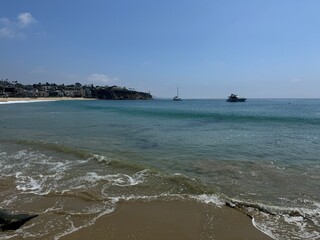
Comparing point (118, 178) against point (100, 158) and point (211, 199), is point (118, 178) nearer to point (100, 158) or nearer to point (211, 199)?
point (100, 158)

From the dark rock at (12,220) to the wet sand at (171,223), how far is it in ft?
4.67

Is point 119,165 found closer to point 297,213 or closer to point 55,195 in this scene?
point 55,195

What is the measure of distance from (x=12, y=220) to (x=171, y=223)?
385 cm

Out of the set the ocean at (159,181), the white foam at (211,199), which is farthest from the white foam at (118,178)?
the white foam at (211,199)

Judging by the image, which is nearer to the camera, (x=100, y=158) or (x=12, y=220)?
(x=12, y=220)

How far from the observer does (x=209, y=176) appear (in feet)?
37.7

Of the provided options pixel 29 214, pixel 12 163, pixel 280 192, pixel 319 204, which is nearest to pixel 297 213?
pixel 319 204

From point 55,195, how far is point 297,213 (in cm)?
715

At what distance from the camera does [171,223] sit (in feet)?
24.1

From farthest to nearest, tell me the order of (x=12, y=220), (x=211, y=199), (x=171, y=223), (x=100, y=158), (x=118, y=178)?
(x=100, y=158), (x=118, y=178), (x=211, y=199), (x=171, y=223), (x=12, y=220)

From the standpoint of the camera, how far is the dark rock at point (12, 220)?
6.98m

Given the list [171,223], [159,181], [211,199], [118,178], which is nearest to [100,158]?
[118,178]

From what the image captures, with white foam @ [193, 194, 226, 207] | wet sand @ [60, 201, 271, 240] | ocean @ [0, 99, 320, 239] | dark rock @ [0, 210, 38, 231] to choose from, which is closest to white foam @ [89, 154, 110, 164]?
ocean @ [0, 99, 320, 239]

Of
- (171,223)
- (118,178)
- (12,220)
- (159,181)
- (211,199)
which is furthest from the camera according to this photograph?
(118,178)
